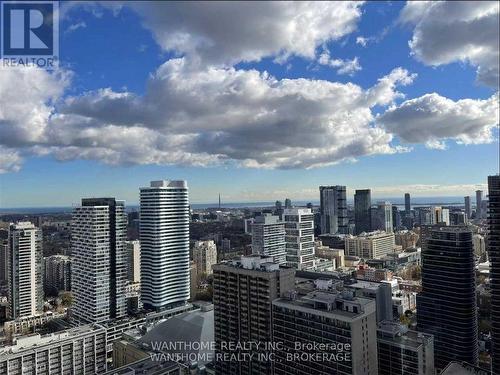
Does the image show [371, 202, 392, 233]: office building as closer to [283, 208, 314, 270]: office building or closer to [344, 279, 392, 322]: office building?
[283, 208, 314, 270]: office building

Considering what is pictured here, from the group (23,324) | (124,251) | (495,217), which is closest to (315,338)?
(495,217)

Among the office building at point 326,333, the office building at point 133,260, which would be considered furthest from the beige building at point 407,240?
the office building at point 326,333

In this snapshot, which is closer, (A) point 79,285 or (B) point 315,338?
(B) point 315,338

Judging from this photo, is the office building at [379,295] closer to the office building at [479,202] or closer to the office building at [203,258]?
the office building at [203,258]

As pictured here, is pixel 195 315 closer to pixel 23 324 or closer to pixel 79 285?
pixel 79 285

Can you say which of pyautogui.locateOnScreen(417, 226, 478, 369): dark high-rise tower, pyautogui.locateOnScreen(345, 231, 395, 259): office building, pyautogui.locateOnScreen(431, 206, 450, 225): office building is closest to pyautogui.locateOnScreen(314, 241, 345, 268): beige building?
pyautogui.locateOnScreen(345, 231, 395, 259): office building

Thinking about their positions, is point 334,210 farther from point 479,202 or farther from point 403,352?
point 403,352
